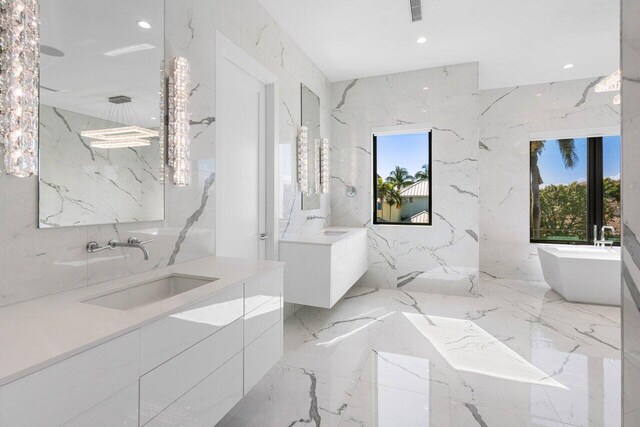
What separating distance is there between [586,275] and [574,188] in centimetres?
171

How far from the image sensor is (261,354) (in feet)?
5.81

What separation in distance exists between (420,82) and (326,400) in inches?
159

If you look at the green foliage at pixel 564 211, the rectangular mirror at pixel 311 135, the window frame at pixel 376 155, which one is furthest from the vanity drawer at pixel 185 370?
the green foliage at pixel 564 211

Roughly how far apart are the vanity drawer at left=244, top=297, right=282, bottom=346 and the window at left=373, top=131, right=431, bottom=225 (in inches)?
118

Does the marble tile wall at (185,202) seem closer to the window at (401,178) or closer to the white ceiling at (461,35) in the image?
the white ceiling at (461,35)

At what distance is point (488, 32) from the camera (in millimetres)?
3357

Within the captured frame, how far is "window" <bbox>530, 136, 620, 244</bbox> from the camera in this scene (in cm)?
461

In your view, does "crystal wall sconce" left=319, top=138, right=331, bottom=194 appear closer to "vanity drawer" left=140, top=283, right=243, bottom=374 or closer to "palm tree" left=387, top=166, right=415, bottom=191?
"palm tree" left=387, top=166, right=415, bottom=191

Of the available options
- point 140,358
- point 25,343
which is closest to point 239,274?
point 140,358

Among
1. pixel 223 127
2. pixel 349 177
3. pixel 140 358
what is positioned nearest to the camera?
pixel 140 358

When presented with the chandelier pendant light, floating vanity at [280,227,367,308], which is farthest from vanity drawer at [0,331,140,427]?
floating vanity at [280,227,367,308]

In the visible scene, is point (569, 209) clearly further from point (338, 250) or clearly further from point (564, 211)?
point (338, 250)

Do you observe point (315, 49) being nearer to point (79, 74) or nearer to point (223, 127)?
point (223, 127)

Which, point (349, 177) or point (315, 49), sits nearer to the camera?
point (315, 49)
